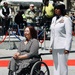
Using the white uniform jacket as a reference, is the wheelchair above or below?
below

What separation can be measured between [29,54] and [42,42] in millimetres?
8211

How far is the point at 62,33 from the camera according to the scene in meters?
7.99

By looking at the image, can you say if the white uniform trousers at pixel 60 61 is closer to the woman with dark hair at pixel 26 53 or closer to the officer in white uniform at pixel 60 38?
the officer in white uniform at pixel 60 38

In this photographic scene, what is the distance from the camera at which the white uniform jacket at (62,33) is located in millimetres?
7879

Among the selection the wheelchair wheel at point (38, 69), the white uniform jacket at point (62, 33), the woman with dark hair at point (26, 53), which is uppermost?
the white uniform jacket at point (62, 33)

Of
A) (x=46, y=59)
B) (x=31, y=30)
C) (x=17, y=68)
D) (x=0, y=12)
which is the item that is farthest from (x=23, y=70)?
(x=0, y=12)

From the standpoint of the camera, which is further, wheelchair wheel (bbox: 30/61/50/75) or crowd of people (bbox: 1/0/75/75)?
wheelchair wheel (bbox: 30/61/50/75)

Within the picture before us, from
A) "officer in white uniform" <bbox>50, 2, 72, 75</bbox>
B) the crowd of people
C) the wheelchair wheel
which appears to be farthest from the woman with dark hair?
"officer in white uniform" <bbox>50, 2, 72, 75</bbox>

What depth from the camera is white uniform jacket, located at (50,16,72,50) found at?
25.8 feet

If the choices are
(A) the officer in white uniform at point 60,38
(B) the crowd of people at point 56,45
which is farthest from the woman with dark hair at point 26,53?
(A) the officer in white uniform at point 60,38

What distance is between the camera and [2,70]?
11391 mm

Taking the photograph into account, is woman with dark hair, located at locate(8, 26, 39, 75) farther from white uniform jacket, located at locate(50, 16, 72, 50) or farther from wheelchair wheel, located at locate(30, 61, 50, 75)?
white uniform jacket, located at locate(50, 16, 72, 50)

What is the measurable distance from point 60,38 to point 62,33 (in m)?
0.10

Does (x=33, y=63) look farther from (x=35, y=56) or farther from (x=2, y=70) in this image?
(x=2, y=70)
